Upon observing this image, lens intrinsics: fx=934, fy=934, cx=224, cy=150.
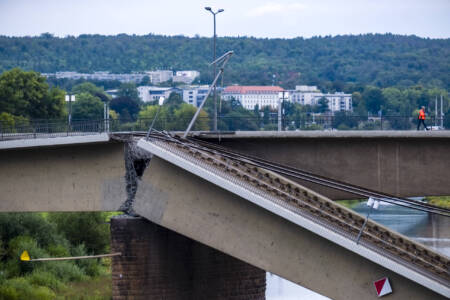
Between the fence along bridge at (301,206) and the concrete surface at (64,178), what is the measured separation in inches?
41.9

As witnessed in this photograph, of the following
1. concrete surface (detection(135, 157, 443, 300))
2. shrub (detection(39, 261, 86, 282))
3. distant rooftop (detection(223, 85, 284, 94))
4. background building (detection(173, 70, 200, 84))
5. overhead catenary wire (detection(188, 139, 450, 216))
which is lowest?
shrub (detection(39, 261, 86, 282))

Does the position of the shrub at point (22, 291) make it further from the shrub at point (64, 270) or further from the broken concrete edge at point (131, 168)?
the broken concrete edge at point (131, 168)

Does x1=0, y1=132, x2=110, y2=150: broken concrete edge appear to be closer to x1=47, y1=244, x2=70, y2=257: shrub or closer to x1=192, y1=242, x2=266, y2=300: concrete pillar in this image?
x1=192, y1=242, x2=266, y2=300: concrete pillar

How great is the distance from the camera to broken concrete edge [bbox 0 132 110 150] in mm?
25672

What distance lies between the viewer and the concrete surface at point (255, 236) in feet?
76.9

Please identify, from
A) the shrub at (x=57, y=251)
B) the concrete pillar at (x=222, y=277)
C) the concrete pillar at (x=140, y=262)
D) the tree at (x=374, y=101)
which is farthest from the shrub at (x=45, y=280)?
the tree at (x=374, y=101)

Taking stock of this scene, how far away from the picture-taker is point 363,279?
23391 mm

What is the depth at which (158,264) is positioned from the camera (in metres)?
28.0

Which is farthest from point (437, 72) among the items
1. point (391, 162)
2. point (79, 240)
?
point (391, 162)

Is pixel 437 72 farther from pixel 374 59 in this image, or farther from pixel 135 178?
pixel 135 178

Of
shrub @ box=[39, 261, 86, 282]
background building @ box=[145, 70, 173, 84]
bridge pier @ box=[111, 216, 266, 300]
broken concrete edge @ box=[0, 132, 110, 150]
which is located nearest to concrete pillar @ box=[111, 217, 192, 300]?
bridge pier @ box=[111, 216, 266, 300]

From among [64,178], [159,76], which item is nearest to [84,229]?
[64,178]

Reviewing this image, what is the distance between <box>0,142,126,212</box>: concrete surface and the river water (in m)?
15.9

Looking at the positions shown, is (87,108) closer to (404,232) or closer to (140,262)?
(404,232)
